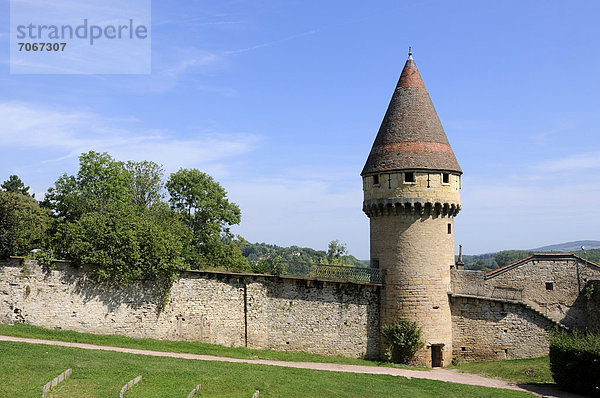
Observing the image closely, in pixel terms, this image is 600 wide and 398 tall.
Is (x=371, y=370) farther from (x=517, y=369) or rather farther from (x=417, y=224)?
(x=417, y=224)

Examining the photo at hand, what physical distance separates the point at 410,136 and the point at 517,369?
12143 millimetres

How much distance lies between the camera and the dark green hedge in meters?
20.3

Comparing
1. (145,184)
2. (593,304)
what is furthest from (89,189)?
(593,304)

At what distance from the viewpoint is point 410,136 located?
2612 centimetres

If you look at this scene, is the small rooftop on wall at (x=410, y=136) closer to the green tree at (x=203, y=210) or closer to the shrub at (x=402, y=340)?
the shrub at (x=402, y=340)

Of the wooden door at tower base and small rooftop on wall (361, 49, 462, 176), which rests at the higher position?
small rooftop on wall (361, 49, 462, 176)

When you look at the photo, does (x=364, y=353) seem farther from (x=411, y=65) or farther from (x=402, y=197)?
(x=411, y=65)

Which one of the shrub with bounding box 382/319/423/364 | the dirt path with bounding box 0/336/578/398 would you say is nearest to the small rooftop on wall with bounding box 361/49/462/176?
the shrub with bounding box 382/319/423/364

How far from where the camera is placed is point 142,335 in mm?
23859

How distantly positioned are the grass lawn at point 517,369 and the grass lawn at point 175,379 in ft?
9.51

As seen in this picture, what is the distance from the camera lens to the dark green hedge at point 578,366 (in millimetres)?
20328

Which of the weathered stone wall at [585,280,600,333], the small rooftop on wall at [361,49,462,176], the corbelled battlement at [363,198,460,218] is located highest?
the small rooftop on wall at [361,49,462,176]

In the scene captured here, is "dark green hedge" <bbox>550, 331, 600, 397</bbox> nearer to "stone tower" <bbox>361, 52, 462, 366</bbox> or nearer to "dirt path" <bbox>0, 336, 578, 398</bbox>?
"dirt path" <bbox>0, 336, 578, 398</bbox>

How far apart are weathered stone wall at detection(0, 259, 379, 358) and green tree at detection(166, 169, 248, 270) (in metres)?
15.5
